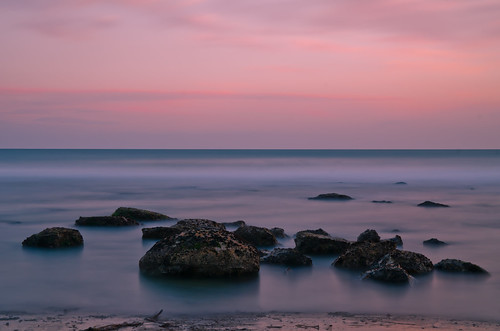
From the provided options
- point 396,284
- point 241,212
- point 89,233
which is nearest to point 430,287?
point 396,284

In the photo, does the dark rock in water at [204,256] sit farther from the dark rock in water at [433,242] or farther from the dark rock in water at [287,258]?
the dark rock in water at [433,242]

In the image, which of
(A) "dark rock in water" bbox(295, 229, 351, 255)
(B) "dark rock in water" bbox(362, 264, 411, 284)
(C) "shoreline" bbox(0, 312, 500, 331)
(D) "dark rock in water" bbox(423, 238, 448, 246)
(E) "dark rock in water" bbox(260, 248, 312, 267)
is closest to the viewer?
(C) "shoreline" bbox(0, 312, 500, 331)

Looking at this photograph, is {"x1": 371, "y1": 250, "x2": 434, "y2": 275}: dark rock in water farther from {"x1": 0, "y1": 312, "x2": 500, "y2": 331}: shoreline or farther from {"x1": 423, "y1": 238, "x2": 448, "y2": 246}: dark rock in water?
{"x1": 423, "y1": 238, "x2": 448, "y2": 246}: dark rock in water

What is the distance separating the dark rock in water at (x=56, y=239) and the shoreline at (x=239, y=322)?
5.65 m

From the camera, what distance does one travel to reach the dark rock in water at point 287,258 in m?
12.0

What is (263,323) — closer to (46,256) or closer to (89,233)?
(46,256)

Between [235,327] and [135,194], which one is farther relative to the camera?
[135,194]

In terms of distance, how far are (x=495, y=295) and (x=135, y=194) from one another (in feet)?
90.6

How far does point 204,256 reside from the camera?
1050cm

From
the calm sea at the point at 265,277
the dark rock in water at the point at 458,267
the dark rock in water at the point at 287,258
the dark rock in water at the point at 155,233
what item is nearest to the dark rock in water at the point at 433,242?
the calm sea at the point at 265,277

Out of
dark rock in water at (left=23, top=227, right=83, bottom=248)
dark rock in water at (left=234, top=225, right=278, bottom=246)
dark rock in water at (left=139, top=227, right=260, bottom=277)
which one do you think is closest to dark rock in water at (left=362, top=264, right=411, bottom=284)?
dark rock in water at (left=139, top=227, right=260, bottom=277)

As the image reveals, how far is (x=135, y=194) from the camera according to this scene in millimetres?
35531

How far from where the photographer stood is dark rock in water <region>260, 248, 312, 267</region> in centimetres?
1196

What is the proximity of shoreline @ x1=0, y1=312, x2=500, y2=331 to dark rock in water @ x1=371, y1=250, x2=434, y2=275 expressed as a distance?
2490mm
